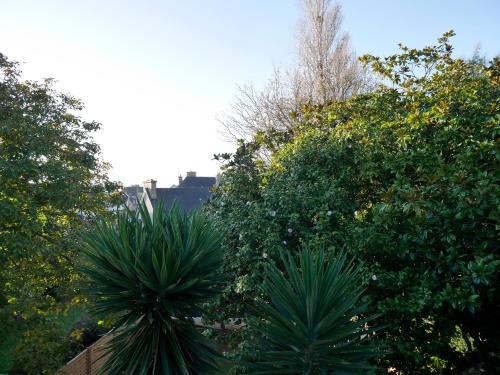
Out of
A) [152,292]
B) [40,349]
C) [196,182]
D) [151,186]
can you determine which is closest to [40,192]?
[40,349]

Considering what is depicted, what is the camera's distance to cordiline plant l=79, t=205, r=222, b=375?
3984 millimetres

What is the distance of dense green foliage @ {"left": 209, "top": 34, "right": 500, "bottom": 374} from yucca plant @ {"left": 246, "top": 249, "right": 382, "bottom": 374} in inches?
33.7

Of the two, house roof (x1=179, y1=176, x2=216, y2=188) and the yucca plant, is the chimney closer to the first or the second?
house roof (x1=179, y1=176, x2=216, y2=188)

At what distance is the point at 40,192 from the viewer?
6.81m

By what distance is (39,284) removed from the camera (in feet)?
22.2

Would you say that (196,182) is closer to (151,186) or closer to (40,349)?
(151,186)

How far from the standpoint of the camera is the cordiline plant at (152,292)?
398 centimetres

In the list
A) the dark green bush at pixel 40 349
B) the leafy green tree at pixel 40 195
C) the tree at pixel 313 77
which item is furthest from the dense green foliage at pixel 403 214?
the tree at pixel 313 77

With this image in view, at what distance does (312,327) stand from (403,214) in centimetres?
203

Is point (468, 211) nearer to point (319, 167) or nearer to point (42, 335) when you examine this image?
point (319, 167)

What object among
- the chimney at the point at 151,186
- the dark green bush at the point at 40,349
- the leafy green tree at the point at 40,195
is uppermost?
the chimney at the point at 151,186

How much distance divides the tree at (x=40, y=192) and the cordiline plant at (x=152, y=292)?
99.6 inches

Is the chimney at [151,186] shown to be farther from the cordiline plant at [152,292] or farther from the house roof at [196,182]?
the cordiline plant at [152,292]

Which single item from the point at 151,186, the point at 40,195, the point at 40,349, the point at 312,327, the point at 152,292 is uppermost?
the point at 151,186
